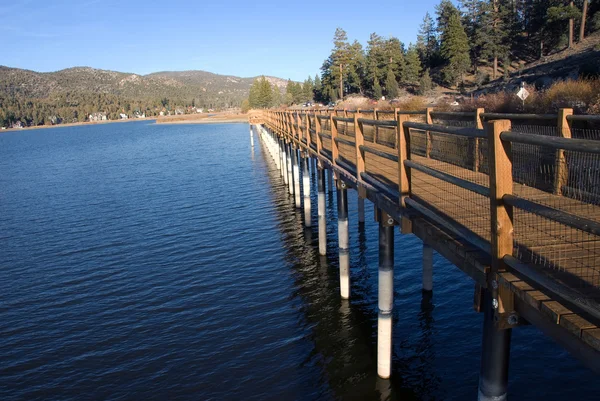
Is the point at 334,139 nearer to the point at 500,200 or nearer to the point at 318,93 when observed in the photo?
A: the point at 500,200

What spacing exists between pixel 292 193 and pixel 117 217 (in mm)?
9363

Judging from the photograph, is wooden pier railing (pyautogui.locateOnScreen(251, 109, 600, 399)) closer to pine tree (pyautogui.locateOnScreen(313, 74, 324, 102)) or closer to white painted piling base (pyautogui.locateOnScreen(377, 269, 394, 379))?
white painted piling base (pyautogui.locateOnScreen(377, 269, 394, 379))

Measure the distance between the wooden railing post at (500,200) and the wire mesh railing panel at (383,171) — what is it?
11.5ft

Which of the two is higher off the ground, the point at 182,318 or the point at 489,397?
the point at 489,397

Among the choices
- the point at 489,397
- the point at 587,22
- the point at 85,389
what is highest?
the point at 587,22

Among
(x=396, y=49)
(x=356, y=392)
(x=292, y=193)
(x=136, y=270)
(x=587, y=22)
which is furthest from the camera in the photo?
(x=396, y=49)

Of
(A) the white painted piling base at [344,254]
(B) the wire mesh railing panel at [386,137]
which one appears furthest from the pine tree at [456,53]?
(A) the white painted piling base at [344,254]

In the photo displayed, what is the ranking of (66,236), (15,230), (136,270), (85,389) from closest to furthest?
(85,389) → (136,270) → (66,236) → (15,230)

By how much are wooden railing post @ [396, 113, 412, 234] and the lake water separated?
13.7 ft

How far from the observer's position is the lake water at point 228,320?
9484 millimetres

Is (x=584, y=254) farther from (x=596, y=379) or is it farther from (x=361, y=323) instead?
(x=361, y=323)

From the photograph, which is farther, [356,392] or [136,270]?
[136,270]

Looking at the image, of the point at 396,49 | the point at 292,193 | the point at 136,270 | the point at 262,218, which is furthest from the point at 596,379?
the point at 396,49

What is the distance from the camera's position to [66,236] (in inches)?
837
